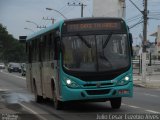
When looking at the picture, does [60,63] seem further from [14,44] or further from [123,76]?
[14,44]

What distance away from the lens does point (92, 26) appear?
1720 cm

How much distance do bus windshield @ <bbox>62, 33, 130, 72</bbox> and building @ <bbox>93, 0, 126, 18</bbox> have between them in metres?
59.3

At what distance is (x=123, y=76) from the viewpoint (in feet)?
55.3

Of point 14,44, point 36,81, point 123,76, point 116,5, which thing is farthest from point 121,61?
point 14,44

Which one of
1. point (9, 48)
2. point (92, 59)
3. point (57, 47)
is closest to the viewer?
point (92, 59)

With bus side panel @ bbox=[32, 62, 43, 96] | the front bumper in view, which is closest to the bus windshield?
the front bumper

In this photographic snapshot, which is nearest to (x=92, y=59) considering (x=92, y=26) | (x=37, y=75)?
(x=92, y=26)

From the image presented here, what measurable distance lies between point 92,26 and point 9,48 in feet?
443

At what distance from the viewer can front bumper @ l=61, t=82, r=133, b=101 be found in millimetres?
16547

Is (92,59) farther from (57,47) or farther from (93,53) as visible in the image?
(57,47)

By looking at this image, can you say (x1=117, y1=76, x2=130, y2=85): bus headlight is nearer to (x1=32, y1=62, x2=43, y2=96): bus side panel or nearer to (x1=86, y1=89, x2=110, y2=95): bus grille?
(x1=86, y1=89, x2=110, y2=95): bus grille

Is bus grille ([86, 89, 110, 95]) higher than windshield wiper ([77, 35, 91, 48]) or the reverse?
the reverse

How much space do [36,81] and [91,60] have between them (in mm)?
6131

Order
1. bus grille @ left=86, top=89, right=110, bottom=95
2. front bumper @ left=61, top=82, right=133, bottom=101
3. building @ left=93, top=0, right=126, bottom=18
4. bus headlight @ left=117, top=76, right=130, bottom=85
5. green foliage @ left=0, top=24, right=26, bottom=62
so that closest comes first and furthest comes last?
front bumper @ left=61, top=82, right=133, bottom=101, bus grille @ left=86, top=89, right=110, bottom=95, bus headlight @ left=117, top=76, right=130, bottom=85, building @ left=93, top=0, right=126, bottom=18, green foliage @ left=0, top=24, right=26, bottom=62
